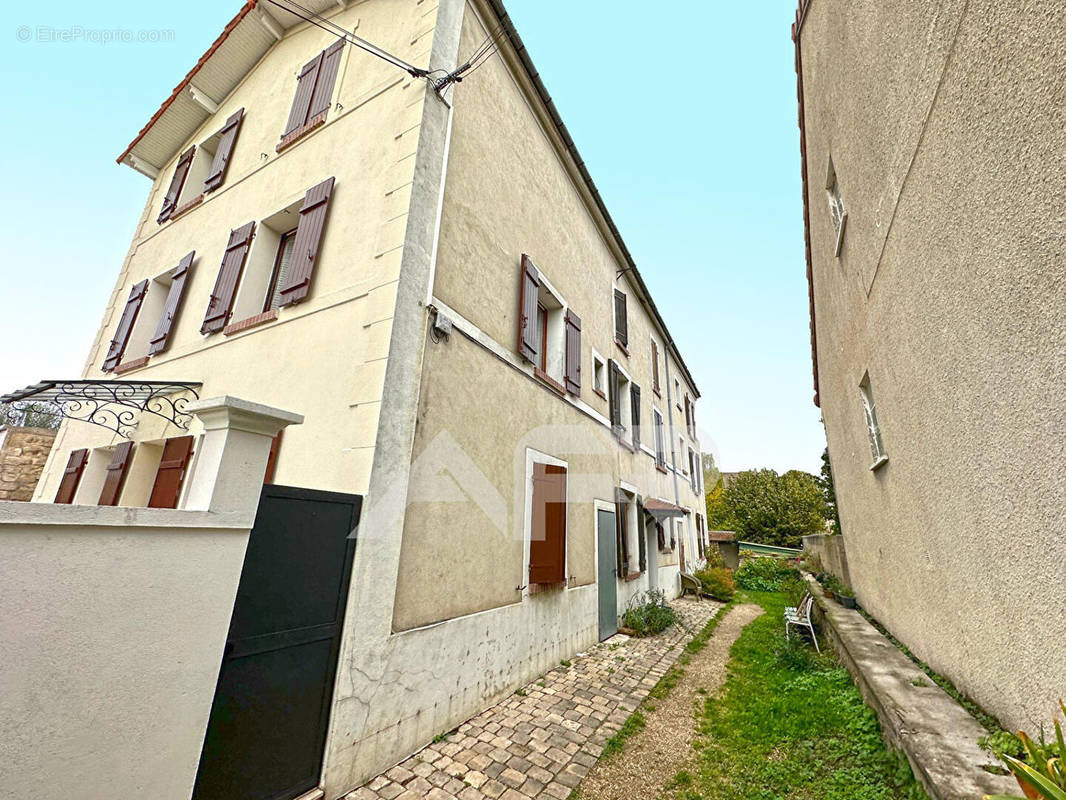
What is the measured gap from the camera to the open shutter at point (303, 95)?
6.52m

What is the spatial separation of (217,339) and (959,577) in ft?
27.6

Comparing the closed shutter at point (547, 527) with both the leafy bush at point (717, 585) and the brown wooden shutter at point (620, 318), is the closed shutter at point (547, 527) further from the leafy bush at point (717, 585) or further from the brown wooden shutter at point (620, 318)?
the leafy bush at point (717, 585)

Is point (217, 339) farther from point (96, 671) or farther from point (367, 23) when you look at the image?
point (367, 23)

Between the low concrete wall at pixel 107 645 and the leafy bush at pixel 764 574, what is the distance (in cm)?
1719

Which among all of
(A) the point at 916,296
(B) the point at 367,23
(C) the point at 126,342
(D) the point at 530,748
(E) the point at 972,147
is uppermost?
(B) the point at 367,23

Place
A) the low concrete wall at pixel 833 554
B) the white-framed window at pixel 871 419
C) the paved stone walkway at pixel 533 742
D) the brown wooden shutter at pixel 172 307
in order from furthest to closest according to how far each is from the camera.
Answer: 1. the low concrete wall at pixel 833 554
2. the brown wooden shutter at pixel 172 307
3. the white-framed window at pixel 871 419
4. the paved stone walkway at pixel 533 742

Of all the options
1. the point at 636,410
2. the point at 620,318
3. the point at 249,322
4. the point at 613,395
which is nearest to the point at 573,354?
the point at 613,395

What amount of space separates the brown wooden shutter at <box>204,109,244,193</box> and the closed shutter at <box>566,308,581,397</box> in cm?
661

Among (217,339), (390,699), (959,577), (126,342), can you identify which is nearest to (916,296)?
(959,577)

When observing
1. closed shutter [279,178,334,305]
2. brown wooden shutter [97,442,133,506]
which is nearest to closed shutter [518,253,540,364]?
closed shutter [279,178,334,305]

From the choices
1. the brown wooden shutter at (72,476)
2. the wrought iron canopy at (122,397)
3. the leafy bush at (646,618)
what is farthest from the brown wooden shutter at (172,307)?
the leafy bush at (646,618)

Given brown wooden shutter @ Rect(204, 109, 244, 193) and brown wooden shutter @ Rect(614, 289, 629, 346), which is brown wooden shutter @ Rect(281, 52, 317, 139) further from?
brown wooden shutter @ Rect(614, 289, 629, 346)

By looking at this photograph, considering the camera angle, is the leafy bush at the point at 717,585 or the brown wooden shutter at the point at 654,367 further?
the brown wooden shutter at the point at 654,367

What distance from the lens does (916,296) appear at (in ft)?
12.0
